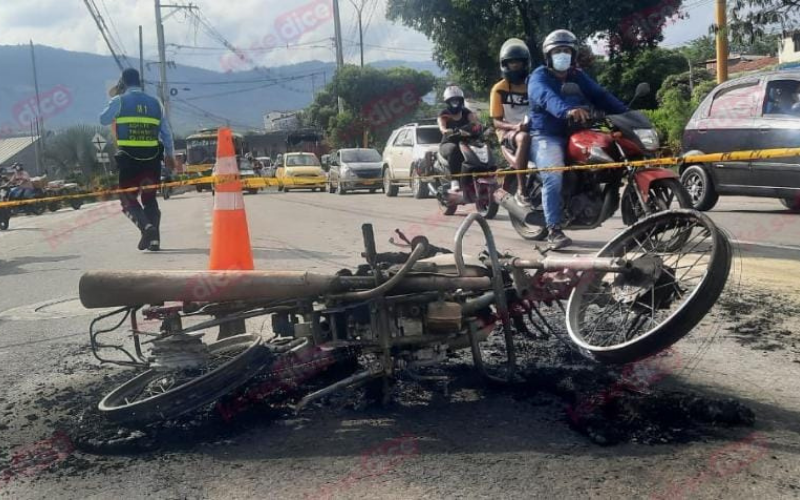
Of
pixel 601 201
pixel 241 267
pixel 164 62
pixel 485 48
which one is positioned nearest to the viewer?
pixel 241 267

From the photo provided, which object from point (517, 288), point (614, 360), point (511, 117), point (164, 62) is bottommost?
point (614, 360)

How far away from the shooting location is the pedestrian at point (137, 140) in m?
9.12

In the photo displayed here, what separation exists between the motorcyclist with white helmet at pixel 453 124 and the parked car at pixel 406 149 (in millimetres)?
7661

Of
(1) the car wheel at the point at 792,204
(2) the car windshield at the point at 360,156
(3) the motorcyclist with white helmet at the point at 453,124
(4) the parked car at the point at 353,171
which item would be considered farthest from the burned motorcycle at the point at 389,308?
(2) the car windshield at the point at 360,156

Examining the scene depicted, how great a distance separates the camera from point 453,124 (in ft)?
36.2

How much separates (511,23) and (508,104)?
19.4 metres

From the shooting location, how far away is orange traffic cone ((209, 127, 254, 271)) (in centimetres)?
537

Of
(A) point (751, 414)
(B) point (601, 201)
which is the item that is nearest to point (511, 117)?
(B) point (601, 201)

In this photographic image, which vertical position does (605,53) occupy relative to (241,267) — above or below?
above

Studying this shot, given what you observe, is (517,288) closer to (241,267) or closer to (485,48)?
(241,267)

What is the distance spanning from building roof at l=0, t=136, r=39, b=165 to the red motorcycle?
83.7 m

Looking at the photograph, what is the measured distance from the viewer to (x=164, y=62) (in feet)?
167

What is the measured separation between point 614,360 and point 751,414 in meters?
0.54

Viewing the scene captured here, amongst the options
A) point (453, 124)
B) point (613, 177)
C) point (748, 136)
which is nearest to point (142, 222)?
point (453, 124)
